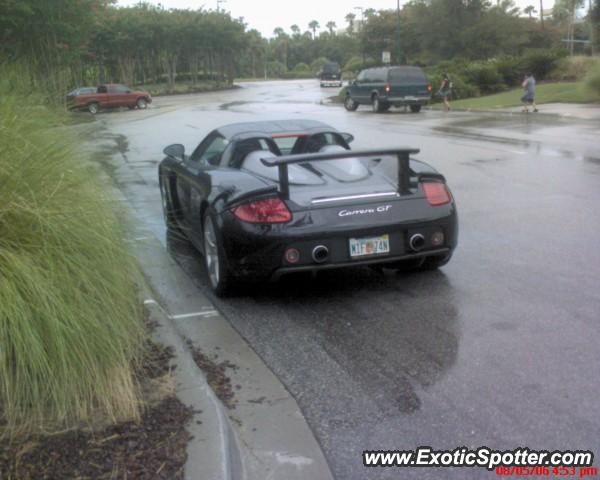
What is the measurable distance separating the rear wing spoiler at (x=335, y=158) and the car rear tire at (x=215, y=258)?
65 cm

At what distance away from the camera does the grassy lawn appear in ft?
102

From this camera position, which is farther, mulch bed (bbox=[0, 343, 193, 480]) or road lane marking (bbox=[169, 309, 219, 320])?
road lane marking (bbox=[169, 309, 219, 320])

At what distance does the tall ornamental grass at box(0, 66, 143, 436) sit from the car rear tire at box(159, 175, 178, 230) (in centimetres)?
321

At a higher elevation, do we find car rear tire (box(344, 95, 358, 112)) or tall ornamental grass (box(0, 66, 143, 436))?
tall ornamental grass (box(0, 66, 143, 436))

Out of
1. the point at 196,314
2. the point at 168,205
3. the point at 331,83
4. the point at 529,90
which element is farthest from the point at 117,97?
the point at 196,314

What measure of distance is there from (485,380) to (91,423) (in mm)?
2169

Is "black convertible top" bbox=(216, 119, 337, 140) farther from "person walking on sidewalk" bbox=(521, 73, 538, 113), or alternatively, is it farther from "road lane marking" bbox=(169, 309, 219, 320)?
"person walking on sidewalk" bbox=(521, 73, 538, 113)

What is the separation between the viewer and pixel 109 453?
329 centimetres

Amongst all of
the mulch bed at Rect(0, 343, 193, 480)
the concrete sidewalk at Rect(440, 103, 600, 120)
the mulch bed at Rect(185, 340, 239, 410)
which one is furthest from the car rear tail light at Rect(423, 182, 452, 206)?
the concrete sidewalk at Rect(440, 103, 600, 120)

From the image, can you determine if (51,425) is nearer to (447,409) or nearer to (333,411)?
(333,411)

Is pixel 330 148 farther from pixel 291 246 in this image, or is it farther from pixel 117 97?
pixel 117 97

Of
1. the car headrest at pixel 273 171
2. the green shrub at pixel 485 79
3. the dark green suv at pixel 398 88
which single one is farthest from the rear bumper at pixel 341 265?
the green shrub at pixel 485 79

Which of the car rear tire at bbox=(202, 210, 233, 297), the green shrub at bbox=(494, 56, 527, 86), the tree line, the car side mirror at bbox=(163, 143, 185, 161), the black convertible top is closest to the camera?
the car rear tire at bbox=(202, 210, 233, 297)

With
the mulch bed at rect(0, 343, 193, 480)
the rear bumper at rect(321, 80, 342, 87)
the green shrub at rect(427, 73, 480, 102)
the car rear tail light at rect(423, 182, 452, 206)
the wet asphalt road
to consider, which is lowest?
the rear bumper at rect(321, 80, 342, 87)
